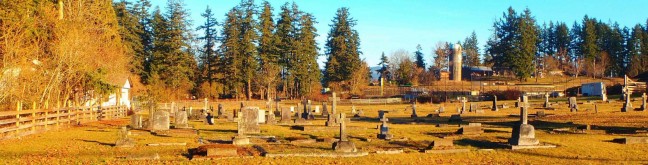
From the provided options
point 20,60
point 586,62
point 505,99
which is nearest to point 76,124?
point 20,60

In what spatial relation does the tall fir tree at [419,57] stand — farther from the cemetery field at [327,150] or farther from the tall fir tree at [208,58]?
the cemetery field at [327,150]

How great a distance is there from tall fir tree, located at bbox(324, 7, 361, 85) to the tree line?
20cm

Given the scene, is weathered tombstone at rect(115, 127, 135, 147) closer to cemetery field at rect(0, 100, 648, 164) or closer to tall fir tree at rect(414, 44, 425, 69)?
cemetery field at rect(0, 100, 648, 164)

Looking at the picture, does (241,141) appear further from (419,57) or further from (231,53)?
(419,57)

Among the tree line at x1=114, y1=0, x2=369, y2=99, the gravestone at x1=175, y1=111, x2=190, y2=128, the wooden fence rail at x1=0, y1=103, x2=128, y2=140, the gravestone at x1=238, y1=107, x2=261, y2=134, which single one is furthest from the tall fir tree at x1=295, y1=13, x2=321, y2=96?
the gravestone at x1=238, y1=107, x2=261, y2=134

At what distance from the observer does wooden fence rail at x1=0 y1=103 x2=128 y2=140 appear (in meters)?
21.0

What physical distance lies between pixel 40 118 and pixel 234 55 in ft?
181

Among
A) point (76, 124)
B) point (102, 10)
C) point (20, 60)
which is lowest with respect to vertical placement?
point (76, 124)

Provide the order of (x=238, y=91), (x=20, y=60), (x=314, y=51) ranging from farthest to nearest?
(x=314, y=51) < (x=238, y=91) < (x=20, y=60)

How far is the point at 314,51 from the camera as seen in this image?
87.5 metres

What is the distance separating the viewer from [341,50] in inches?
3647

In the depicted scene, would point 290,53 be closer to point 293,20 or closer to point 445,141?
point 293,20

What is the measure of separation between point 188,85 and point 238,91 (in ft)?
23.3

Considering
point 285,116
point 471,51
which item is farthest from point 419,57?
point 285,116
